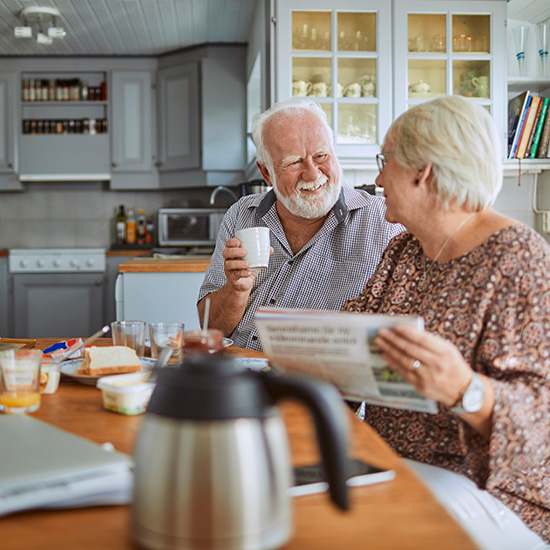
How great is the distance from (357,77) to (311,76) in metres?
0.25

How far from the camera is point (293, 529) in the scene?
0.63m

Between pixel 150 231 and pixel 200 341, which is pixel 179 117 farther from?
pixel 200 341

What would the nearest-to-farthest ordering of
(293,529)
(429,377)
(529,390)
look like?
(293,529)
(429,377)
(529,390)

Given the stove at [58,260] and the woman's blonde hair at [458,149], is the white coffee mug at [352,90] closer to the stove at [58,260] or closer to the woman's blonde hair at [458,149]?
the woman's blonde hair at [458,149]

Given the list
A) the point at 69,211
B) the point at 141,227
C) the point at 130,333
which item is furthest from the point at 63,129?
the point at 130,333

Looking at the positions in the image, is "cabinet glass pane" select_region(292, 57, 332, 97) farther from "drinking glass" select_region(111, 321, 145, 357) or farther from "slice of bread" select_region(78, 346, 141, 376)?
"slice of bread" select_region(78, 346, 141, 376)

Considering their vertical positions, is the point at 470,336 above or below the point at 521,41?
below

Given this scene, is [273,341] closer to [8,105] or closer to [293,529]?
[293,529]

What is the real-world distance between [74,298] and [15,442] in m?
4.45

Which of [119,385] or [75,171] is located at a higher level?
[75,171]

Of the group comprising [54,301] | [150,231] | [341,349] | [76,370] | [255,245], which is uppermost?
[150,231]

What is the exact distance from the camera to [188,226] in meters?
5.24

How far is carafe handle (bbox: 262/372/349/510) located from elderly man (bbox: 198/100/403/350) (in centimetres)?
143

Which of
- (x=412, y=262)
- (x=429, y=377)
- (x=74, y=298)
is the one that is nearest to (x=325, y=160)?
(x=412, y=262)
